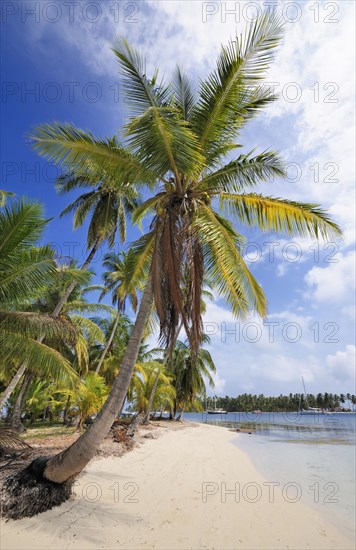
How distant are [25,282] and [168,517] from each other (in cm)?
580

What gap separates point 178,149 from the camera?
6.13 m

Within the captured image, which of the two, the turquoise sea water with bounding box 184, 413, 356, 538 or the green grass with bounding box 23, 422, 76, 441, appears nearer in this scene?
the turquoise sea water with bounding box 184, 413, 356, 538

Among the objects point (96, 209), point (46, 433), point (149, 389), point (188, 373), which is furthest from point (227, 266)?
point (188, 373)

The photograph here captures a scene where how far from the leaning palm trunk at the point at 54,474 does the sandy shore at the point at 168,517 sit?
8.2 inches

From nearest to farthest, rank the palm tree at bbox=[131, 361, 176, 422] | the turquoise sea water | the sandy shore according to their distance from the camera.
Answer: the sandy shore
the turquoise sea water
the palm tree at bbox=[131, 361, 176, 422]

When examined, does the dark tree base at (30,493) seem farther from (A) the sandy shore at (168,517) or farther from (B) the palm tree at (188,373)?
(B) the palm tree at (188,373)

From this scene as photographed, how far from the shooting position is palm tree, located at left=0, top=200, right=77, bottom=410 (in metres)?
7.09

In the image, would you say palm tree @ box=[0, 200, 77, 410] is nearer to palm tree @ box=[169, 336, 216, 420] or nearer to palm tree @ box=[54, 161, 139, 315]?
palm tree @ box=[54, 161, 139, 315]

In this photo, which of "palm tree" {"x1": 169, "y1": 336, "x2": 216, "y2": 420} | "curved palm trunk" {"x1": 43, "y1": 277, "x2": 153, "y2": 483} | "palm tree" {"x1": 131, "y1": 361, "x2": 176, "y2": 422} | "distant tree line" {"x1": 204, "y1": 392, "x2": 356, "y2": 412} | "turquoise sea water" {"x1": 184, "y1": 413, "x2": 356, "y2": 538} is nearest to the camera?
"curved palm trunk" {"x1": 43, "y1": 277, "x2": 153, "y2": 483}

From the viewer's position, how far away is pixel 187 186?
731cm

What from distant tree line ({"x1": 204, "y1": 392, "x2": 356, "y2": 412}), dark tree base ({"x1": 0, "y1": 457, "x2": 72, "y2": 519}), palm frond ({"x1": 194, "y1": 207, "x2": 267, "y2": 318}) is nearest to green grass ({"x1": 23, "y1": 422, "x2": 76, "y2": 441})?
dark tree base ({"x1": 0, "y1": 457, "x2": 72, "y2": 519})

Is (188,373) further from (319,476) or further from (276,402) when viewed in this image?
(276,402)

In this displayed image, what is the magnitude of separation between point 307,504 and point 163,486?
365 centimetres

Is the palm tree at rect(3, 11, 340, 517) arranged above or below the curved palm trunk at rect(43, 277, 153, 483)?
above
